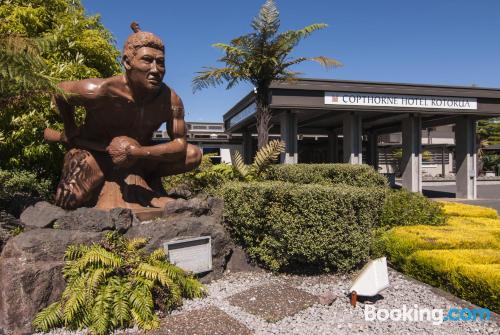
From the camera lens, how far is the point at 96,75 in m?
8.15

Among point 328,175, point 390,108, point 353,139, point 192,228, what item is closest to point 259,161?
point 328,175

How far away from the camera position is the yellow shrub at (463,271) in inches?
159

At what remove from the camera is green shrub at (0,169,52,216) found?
228 inches

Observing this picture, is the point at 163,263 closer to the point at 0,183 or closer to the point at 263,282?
the point at 263,282

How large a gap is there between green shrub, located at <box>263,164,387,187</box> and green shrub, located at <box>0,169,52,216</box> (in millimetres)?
5454

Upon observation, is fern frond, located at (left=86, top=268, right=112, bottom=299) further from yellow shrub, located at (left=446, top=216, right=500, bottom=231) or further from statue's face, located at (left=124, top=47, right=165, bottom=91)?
yellow shrub, located at (left=446, top=216, right=500, bottom=231)

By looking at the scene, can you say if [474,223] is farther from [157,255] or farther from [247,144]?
[247,144]

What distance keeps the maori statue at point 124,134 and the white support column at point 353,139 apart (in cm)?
1061

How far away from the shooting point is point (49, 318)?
11.6 ft

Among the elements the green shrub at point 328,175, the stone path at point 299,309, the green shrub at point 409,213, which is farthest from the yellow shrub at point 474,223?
the green shrub at point 328,175

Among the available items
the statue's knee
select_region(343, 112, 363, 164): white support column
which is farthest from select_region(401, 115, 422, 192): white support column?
the statue's knee

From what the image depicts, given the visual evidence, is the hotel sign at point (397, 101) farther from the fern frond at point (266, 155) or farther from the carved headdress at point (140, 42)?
the carved headdress at point (140, 42)

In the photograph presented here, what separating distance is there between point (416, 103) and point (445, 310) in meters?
12.2

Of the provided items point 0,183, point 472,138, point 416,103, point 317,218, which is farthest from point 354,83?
point 0,183
